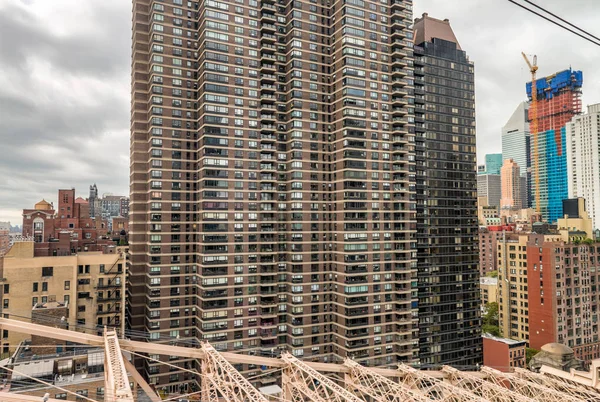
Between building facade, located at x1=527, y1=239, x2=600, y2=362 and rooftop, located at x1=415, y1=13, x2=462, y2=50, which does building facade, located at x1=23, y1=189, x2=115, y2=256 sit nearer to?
rooftop, located at x1=415, y1=13, x2=462, y2=50

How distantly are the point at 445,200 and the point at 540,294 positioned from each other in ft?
134

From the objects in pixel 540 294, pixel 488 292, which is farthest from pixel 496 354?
pixel 488 292

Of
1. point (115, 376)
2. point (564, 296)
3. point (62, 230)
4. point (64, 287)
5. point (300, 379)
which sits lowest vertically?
point (564, 296)

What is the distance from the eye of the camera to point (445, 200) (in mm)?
105250

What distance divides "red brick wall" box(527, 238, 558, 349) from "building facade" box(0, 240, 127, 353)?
111040 millimetres

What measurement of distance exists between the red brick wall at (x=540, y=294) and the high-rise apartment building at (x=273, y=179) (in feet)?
165

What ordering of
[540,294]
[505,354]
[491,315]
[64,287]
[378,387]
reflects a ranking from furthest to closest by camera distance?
1. [491,315]
2. [540,294]
3. [505,354]
4. [64,287]
5. [378,387]

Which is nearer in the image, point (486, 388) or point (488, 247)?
point (486, 388)

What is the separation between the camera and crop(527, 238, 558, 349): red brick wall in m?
108

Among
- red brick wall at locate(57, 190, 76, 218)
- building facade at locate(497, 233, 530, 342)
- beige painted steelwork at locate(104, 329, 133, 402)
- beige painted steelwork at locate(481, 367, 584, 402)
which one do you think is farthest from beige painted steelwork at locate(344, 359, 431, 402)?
red brick wall at locate(57, 190, 76, 218)

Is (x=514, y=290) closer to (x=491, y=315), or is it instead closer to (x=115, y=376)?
(x=491, y=315)

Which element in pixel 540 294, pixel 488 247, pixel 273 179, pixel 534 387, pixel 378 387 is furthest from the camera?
pixel 488 247

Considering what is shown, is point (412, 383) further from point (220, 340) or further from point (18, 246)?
point (18, 246)

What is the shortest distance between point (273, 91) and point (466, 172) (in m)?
61.3
